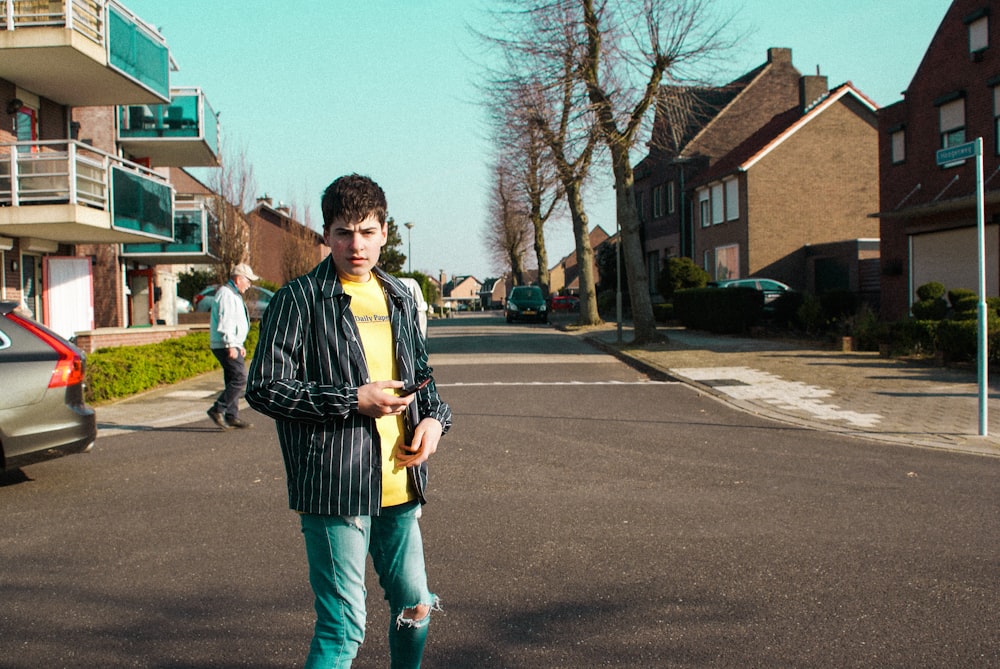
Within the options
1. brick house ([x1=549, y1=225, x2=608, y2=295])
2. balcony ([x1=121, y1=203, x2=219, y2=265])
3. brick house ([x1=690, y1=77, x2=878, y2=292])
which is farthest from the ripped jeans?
brick house ([x1=549, y1=225, x2=608, y2=295])

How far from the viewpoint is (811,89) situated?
37906mm

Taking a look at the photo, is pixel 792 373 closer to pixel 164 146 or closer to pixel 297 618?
pixel 297 618

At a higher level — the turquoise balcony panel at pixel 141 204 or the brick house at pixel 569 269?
the brick house at pixel 569 269

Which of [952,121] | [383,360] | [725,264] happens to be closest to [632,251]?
[952,121]

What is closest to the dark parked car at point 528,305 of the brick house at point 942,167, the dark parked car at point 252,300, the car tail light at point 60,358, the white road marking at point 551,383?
the dark parked car at point 252,300

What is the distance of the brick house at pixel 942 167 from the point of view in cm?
1947

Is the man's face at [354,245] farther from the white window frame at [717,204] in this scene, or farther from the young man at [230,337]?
the white window frame at [717,204]

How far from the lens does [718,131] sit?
43281 mm

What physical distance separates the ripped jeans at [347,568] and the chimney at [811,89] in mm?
38396

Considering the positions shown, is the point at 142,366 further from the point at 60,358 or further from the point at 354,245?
the point at 354,245

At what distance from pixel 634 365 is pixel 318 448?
15496 millimetres

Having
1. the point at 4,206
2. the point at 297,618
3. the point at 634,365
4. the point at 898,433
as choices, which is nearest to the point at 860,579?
the point at 297,618

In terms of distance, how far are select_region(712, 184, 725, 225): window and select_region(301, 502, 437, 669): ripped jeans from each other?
36961 mm

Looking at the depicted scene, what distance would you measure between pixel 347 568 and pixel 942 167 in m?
19.1
